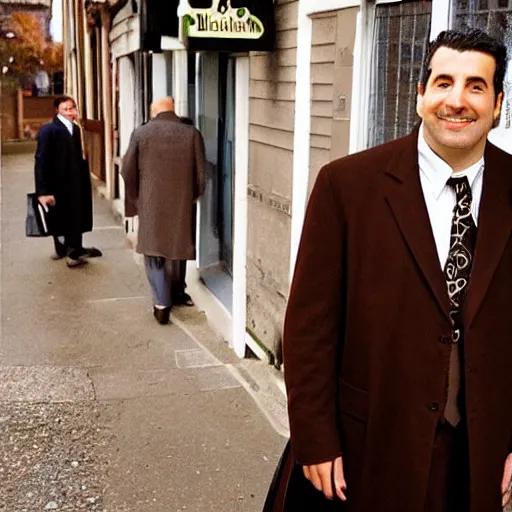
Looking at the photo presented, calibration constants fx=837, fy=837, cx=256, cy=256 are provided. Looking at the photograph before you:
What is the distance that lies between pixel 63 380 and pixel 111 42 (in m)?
9.61

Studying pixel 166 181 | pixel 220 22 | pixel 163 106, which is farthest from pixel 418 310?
pixel 163 106

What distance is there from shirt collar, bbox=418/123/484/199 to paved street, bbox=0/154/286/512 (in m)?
2.22

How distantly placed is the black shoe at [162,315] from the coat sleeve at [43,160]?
2.49 meters

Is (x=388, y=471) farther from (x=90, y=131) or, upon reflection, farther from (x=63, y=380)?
(x=90, y=131)

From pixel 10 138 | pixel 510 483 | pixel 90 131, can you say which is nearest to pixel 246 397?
pixel 510 483

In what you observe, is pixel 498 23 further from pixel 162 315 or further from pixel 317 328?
pixel 162 315

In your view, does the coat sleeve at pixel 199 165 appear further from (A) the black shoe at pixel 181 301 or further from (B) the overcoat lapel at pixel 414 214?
(B) the overcoat lapel at pixel 414 214

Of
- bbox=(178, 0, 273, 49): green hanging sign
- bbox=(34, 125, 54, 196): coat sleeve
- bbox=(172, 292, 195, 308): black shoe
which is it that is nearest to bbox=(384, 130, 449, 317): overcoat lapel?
bbox=(178, 0, 273, 49): green hanging sign

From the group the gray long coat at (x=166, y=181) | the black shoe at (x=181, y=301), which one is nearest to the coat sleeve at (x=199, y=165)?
the gray long coat at (x=166, y=181)

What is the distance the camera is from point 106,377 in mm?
5723

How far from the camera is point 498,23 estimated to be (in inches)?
127

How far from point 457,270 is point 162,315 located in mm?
5170

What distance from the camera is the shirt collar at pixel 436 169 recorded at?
214 centimetres

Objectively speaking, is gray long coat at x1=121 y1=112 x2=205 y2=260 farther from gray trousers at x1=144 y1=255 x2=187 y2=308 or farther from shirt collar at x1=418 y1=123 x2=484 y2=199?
shirt collar at x1=418 y1=123 x2=484 y2=199
